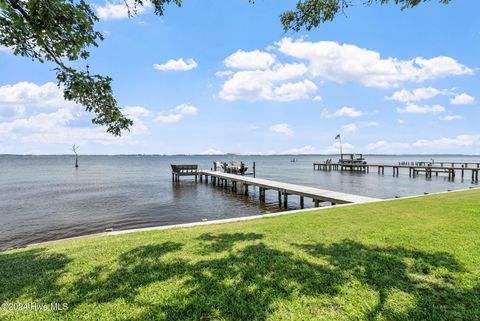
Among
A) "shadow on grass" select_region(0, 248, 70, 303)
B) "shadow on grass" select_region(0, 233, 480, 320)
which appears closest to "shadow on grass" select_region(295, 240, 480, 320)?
"shadow on grass" select_region(0, 233, 480, 320)

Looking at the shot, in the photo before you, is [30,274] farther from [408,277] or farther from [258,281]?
[408,277]

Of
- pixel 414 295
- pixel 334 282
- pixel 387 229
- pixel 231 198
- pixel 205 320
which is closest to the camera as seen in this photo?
pixel 205 320

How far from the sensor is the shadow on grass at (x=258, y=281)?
10.3ft

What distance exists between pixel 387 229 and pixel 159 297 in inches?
222

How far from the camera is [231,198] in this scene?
22.5m

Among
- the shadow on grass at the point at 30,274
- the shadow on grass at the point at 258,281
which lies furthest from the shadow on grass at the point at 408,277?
the shadow on grass at the point at 30,274

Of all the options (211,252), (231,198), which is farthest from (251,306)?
(231,198)

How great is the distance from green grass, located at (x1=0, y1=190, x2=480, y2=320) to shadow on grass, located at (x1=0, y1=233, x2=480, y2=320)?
16 mm

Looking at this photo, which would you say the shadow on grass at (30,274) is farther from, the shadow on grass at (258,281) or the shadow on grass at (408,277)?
the shadow on grass at (408,277)

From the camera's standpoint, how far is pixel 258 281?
150 inches

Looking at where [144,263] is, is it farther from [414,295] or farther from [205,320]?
[414,295]

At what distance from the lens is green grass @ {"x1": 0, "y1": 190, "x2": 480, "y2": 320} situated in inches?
124

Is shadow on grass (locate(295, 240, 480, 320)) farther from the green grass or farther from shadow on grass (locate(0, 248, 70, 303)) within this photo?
shadow on grass (locate(0, 248, 70, 303))

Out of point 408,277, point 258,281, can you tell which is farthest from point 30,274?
point 408,277
